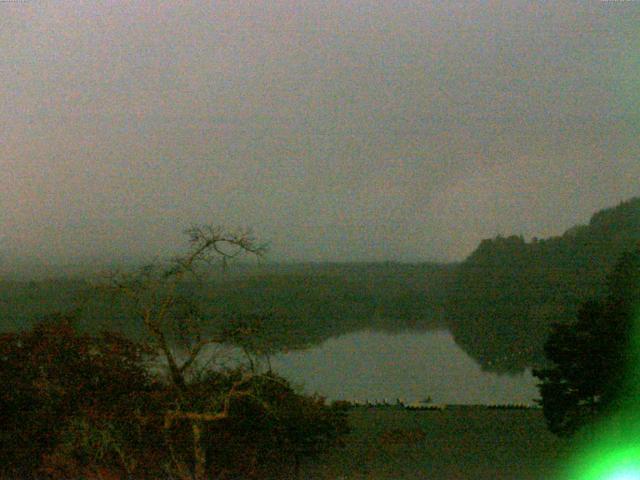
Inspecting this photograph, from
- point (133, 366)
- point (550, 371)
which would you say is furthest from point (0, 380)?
point (550, 371)

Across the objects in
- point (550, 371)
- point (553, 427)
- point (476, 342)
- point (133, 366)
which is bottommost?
point (476, 342)

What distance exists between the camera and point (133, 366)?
242 inches

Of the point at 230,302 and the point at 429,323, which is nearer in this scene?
the point at 230,302

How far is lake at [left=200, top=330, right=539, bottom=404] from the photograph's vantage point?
20.2m

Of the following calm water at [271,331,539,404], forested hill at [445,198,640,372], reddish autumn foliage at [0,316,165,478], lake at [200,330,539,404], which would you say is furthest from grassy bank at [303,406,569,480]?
forested hill at [445,198,640,372]

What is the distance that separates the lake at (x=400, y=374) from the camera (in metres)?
20.2

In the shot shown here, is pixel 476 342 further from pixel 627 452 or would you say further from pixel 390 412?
pixel 627 452

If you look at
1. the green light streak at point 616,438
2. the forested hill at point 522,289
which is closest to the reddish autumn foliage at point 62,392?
the green light streak at point 616,438

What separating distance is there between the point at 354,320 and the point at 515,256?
47.6 feet

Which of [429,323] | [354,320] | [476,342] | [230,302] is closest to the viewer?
[230,302]

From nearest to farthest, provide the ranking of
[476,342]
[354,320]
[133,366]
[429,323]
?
[133,366] < [354,320] < [476,342] < [429,323]

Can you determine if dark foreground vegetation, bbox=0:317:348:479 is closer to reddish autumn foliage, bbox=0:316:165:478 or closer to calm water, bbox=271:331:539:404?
reddish autumn foliage, bbox=0:316:165:478

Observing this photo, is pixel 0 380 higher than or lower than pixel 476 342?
higher

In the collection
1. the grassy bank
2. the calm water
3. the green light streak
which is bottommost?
the calm water
